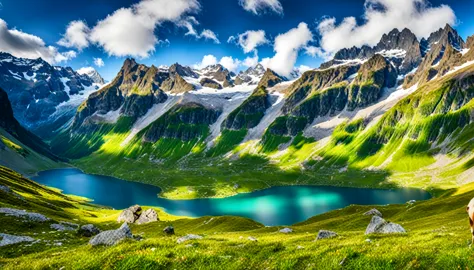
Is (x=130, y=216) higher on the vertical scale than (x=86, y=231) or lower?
higher

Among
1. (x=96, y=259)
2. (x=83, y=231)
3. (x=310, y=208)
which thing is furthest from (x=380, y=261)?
(x=310, y=208)

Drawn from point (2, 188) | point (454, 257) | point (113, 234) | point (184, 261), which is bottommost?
point (454, 257)

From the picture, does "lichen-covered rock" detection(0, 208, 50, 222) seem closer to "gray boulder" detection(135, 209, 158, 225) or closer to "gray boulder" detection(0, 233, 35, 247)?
"gray boulder" detection(0, 233, 35, 247)

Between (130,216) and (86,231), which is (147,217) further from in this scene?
(86,231)

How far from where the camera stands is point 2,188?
89250 millimetres

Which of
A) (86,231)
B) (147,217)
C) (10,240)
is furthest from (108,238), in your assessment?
(147,217)

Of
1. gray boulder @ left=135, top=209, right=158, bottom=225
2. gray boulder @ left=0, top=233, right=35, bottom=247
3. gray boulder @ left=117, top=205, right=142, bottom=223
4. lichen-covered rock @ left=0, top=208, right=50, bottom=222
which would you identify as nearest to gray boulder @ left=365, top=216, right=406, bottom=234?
gray boulder @ left=0, top=233, right=35, bottom=247

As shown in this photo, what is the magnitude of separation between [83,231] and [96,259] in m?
46.7

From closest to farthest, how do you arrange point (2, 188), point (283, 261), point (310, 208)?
point (283, 261), point (2, 188), point (310, 208)

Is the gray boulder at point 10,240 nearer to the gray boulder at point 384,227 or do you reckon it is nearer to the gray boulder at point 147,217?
the gray boulder at point 384,227

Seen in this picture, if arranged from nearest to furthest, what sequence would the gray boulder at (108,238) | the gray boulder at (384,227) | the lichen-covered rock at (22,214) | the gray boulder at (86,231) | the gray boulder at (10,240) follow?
the gray boulder at (108,238)
the gray boulder at (384,227)
the gray boulder at (10,240)
the gray boulder at (86,231)
the lichen-covered rock at (22,214)

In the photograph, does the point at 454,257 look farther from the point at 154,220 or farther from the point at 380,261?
the point at 154,220

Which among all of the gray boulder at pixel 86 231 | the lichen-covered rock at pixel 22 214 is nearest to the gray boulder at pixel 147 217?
the lichen-covered rock at pixel 22 214

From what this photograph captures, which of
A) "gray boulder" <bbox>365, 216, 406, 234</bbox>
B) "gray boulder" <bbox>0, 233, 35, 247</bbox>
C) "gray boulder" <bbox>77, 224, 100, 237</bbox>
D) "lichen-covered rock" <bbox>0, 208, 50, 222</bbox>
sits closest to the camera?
"gray boulder" <bbox>365, 216, 406, 234</bbox>
